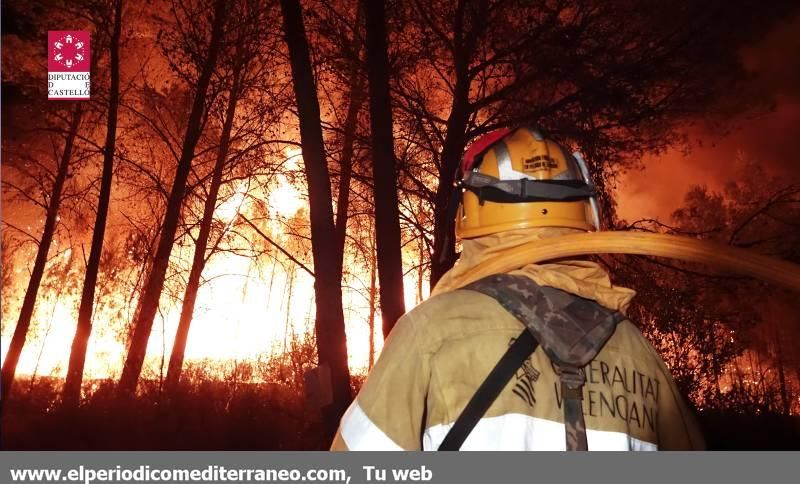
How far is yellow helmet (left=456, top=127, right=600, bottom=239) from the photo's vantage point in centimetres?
175

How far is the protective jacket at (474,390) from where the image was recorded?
1.47 metres

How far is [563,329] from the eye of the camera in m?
1.51

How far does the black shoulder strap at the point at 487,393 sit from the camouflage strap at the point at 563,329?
0.07 meters

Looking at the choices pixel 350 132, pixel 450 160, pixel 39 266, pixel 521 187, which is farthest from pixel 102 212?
pixel 521 187

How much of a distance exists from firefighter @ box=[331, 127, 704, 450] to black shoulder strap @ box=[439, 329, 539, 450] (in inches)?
0.5

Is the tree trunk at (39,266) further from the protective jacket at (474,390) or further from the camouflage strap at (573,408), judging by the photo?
the camouflage strap at (573,408)

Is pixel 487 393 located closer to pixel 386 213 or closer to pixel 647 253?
pixel 647 253

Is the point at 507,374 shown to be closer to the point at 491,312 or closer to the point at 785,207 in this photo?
the point at 491,312

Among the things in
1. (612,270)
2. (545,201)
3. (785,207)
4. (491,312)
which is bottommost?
(491,312)

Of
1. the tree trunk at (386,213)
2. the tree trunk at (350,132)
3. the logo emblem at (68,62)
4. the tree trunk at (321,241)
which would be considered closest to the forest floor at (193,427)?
the tree trunk at (321,241)

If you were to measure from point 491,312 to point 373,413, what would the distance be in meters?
0.42
